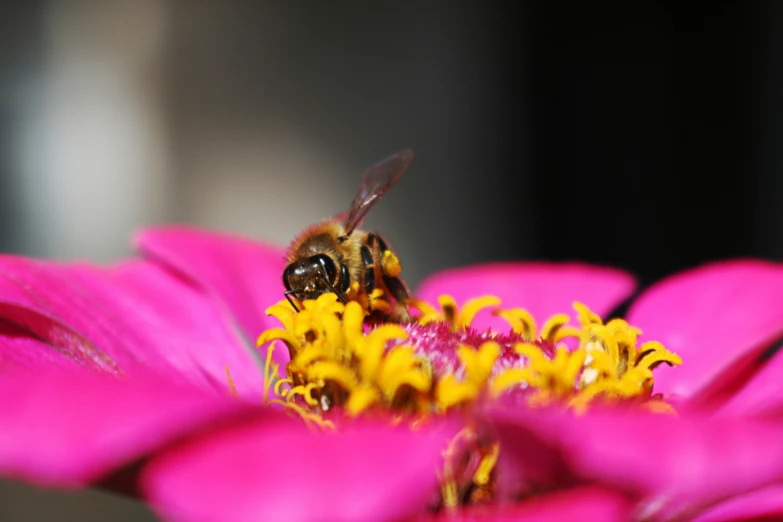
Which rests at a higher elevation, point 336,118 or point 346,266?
point 336,118

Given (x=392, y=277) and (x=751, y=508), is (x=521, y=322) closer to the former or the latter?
(x=392, y=277)

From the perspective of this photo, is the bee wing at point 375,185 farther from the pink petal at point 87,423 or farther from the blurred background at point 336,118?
the blurred background at point 336,118

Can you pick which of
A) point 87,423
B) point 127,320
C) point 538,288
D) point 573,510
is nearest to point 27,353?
point 127,320

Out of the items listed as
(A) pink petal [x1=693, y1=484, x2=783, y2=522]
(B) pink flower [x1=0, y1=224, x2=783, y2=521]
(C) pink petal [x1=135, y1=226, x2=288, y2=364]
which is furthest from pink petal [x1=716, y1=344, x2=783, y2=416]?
(C) pink petal [x1=135, y1=226, x2=288, y2=364]

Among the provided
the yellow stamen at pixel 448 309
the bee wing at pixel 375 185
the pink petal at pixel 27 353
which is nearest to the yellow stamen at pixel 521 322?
the yellow stamen at pixel 448 309

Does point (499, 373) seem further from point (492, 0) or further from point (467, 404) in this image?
point (492, 0)
